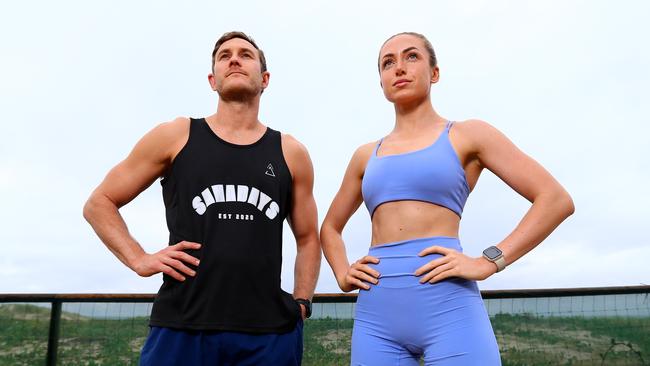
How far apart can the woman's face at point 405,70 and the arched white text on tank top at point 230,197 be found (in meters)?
0.89

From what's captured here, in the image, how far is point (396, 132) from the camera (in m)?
3.01

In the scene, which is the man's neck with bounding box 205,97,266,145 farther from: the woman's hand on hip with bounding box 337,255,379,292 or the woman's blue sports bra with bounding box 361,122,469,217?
the woman's hand on hip with bounding box 337,255,379,292

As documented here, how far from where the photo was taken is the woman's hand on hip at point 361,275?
8.46 ft

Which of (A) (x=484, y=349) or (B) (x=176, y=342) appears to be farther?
(B) (x=176, y=342)

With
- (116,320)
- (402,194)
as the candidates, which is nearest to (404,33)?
(402,194)

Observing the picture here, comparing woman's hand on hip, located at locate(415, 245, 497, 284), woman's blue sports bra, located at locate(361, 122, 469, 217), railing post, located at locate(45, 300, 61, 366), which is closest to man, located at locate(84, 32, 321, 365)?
woman's blue sports bra, located at locate(361, 122, 469, 217)

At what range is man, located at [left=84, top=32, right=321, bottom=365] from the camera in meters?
2.64

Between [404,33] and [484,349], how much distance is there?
1740 mm

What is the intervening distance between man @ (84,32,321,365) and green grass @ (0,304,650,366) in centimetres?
221

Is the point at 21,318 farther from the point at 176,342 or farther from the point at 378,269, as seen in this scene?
the point at 378,269

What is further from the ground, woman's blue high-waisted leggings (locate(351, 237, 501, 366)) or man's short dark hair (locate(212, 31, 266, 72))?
man's short dark hair (locate(212, 31, 266, 72))

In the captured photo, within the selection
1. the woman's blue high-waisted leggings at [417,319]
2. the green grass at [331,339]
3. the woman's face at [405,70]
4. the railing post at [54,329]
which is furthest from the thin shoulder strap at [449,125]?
the railing post at [54,329]

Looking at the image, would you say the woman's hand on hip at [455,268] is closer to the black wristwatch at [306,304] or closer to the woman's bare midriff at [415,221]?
the woman's bare midriff at [415,221]

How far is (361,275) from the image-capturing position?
261cm
